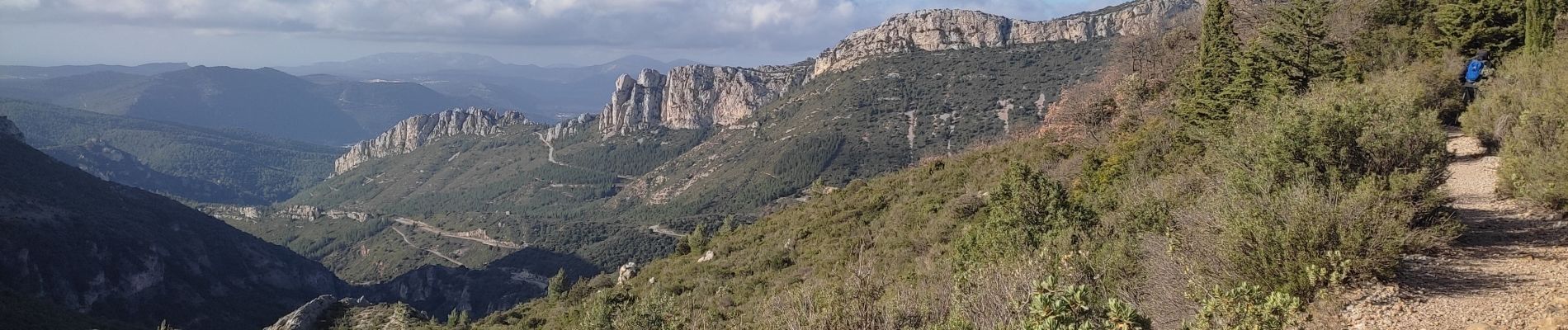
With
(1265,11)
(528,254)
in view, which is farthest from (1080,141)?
(528,254)

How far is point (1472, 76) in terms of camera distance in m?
21.8

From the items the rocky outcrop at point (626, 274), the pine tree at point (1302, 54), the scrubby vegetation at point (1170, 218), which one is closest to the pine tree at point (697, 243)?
the rocky outcrop at point (626, 274)

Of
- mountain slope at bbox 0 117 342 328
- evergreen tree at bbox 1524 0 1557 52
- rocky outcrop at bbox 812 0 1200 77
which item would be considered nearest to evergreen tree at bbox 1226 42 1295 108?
evergreen tree at bbox 1524 0 1557 52

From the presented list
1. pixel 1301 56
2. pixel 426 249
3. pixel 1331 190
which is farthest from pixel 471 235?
pixel 1331 190

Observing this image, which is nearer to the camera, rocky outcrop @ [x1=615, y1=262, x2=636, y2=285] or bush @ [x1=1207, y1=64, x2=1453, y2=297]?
bush @ [x1=1207, y1=64, x2=1453, y2=297]

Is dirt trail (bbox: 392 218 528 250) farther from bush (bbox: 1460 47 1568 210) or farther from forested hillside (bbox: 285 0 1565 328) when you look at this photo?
bush (bbox: 1460 47 1568 210)

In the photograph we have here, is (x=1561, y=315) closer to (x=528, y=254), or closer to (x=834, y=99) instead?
(x=528, y=254)

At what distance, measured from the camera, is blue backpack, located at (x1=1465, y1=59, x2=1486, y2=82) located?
2181 centimetres

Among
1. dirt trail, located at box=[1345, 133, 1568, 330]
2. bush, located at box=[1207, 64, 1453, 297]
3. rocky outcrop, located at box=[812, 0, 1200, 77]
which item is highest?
rocky outcrop, located at box=[812, 0, 1200, 77]

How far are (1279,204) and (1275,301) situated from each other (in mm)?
3883

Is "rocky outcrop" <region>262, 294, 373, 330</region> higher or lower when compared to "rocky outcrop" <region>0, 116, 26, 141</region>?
lower

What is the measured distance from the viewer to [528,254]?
115 meters

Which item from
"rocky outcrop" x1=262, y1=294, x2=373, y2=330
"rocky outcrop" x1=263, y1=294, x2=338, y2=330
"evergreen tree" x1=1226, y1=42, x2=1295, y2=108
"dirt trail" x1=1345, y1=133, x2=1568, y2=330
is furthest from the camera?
"rocky outcrop" x1=262, y1=294, x2=373, y2=330

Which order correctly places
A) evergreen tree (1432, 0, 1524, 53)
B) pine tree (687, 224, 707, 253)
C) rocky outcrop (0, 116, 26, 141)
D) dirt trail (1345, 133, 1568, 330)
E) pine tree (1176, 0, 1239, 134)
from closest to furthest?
dirt trail (1345, 133, 1568, 330) → evergreen tree (1432, 0, 1524, 53) → pine tree (1176, 0, 1239, 134) → pine tree (687, 224, 707, 253) → rocky outcrop (0, 116, 26, 141)
